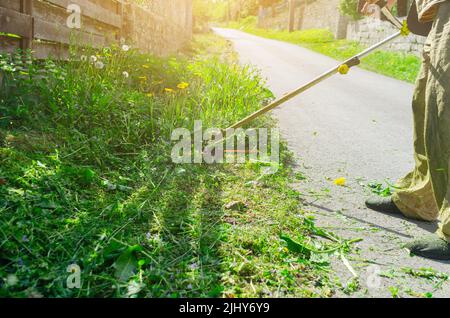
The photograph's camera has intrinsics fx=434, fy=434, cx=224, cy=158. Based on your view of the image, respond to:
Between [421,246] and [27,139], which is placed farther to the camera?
[27,139]

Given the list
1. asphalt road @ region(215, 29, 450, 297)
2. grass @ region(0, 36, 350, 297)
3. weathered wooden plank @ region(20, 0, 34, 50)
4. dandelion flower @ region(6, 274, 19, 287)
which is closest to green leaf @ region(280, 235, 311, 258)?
grass @ region(0, 36, 350, 297)

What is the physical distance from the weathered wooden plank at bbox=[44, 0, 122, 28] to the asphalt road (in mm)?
2485

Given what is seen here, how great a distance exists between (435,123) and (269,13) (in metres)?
43.4

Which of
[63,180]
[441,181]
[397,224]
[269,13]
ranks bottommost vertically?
[397,224]

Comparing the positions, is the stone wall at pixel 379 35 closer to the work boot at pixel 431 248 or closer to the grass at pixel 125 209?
the grass at pixel 125 209

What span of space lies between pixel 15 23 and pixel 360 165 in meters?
3.02

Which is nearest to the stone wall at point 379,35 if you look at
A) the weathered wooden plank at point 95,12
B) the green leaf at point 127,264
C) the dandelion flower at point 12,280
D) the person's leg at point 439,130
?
the weathered wooden plank at point 95,12

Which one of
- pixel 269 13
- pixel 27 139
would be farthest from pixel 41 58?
pixel 269 13

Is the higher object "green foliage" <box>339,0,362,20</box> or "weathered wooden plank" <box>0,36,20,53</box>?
"green foliage" <box>339,0,362,20</box>

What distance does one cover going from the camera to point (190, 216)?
7.70 feet

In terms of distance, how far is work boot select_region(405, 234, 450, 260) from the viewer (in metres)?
2.15

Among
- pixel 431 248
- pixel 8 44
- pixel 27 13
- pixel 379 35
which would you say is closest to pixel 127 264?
pixel 431 248

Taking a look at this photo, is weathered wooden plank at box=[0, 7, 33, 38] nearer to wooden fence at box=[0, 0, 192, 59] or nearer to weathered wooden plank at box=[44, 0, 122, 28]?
wooden fence at box=[0, 0, 192, 59]

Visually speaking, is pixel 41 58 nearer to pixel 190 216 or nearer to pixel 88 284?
pixel 190 216
